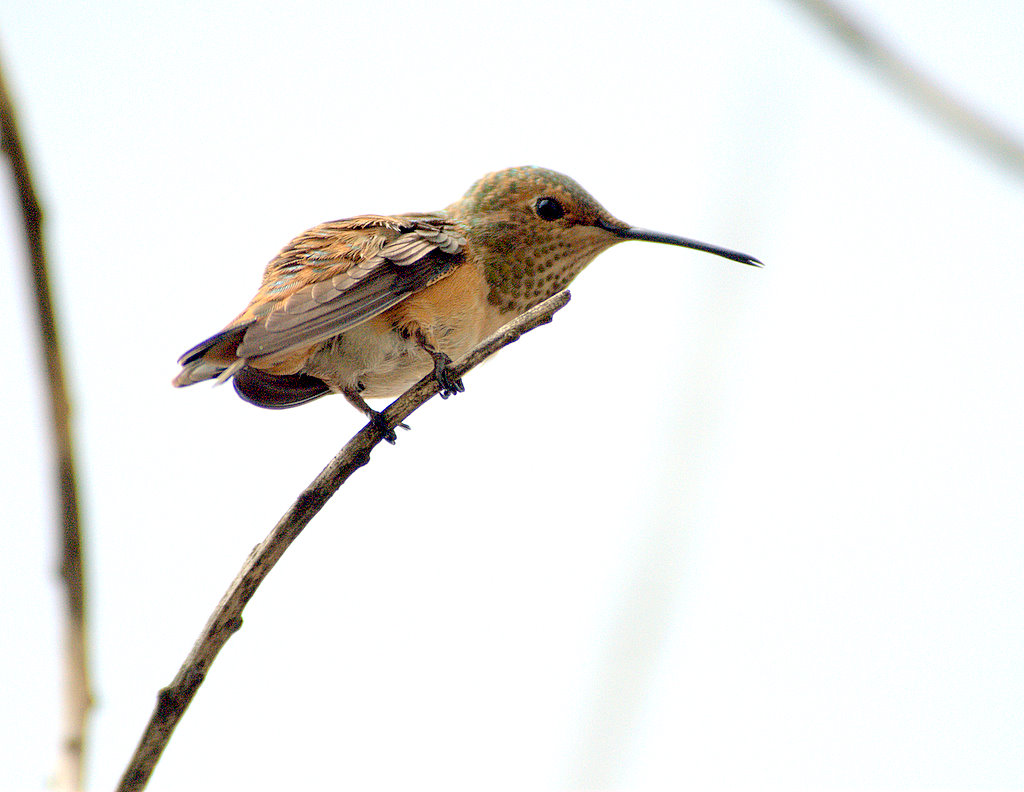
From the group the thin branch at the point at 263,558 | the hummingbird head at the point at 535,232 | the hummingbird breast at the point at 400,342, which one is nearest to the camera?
the thin branch at the point at 263,558

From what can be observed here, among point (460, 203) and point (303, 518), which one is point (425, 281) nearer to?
point (460, 203)

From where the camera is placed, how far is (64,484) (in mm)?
1983

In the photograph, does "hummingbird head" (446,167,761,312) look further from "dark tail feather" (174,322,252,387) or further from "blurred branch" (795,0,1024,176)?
"blurred branch" (795,0,1024,176)

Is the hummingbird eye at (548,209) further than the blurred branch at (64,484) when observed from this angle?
Yes

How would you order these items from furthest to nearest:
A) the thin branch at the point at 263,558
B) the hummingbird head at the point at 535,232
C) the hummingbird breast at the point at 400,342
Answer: the hummingbird head at the point at 535,232 → the hummingbird breast at the point at 400,342 → the thin branch at the point at 263,558

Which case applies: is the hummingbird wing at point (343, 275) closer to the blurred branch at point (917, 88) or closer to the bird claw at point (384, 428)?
the bird claw at point (384, 428)

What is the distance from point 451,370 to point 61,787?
1836mm

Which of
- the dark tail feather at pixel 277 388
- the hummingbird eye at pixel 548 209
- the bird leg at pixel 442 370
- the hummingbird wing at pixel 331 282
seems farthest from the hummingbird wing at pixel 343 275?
the hummingbird eye at pixel 548 209

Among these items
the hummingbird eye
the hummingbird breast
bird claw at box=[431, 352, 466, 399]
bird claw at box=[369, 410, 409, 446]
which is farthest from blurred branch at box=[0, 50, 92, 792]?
the hummingbird eye

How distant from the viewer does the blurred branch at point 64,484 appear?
187 cm

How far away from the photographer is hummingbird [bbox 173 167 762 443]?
3.61m

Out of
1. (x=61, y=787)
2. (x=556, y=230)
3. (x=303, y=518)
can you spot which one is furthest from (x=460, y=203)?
(x=61, y=787)

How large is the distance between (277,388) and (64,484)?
216cm

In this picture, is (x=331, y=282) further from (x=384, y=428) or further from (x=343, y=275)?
(x=384, y=428)
